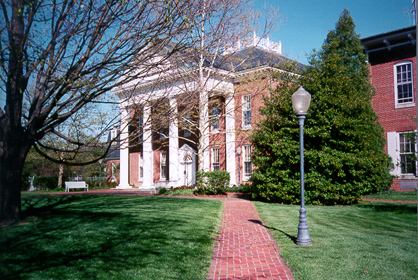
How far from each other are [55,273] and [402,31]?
6744mm

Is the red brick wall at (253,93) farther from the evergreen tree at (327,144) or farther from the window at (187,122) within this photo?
the evergreen tree at (327,144)

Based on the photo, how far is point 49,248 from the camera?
6168 millimetres

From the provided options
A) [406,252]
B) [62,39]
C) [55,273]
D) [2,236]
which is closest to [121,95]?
[62,39]

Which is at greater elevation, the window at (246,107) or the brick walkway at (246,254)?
the window at (246,107)

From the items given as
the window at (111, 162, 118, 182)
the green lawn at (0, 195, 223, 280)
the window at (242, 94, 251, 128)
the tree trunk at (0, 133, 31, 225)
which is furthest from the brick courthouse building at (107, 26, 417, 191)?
the green lawn at (0, 195, 223, 280)

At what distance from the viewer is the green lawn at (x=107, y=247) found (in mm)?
4988

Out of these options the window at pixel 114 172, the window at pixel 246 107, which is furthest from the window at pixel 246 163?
the window at pixel 114 172

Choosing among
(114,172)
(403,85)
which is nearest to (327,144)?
(403,85)

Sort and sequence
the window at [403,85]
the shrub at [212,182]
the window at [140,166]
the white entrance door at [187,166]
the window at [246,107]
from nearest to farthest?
the window at [403,85] < the shrub at [212,182] < the window at [246,107] < the white entrance door at [187,166] < the window at [140,166]

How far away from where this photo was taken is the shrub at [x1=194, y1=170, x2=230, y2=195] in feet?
62.2

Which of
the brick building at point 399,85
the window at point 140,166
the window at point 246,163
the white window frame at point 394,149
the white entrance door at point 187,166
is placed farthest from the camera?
the window at point 140,166

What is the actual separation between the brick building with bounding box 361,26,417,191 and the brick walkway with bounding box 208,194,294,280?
144 inches

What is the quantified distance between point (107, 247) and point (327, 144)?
1031 centimetres

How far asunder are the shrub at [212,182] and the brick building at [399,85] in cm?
866
